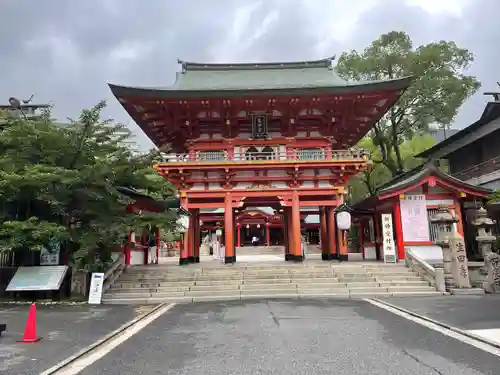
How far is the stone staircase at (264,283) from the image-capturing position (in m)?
14.6

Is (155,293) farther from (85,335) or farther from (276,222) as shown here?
(276,222)

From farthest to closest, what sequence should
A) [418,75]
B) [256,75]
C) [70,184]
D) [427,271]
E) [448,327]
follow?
[418,75], [256,75], [427,271], [70,184], [448,327]

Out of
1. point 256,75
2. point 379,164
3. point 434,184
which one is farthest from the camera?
point 379,164

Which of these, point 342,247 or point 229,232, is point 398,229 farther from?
point 229,232

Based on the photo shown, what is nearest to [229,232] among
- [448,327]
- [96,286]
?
[96,286]

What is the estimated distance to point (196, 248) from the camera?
23.3 meters

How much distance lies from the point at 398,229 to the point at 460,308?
8239 millimetres

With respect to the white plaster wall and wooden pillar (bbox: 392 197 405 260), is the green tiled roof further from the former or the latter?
wooden pillar (bbox: 392 197 405 260)

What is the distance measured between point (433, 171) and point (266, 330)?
1413 centimetres

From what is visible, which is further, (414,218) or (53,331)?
(414,218)

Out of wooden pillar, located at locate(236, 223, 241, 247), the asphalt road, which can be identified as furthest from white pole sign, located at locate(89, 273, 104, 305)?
wooden pillar, located at locate(236, 223, 241, 247)

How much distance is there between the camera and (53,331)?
29.4 ft

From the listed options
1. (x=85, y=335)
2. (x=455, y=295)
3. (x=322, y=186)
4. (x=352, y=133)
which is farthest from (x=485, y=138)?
(x=85, y=335)

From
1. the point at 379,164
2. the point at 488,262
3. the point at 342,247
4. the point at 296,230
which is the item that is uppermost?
the point at 379,164
